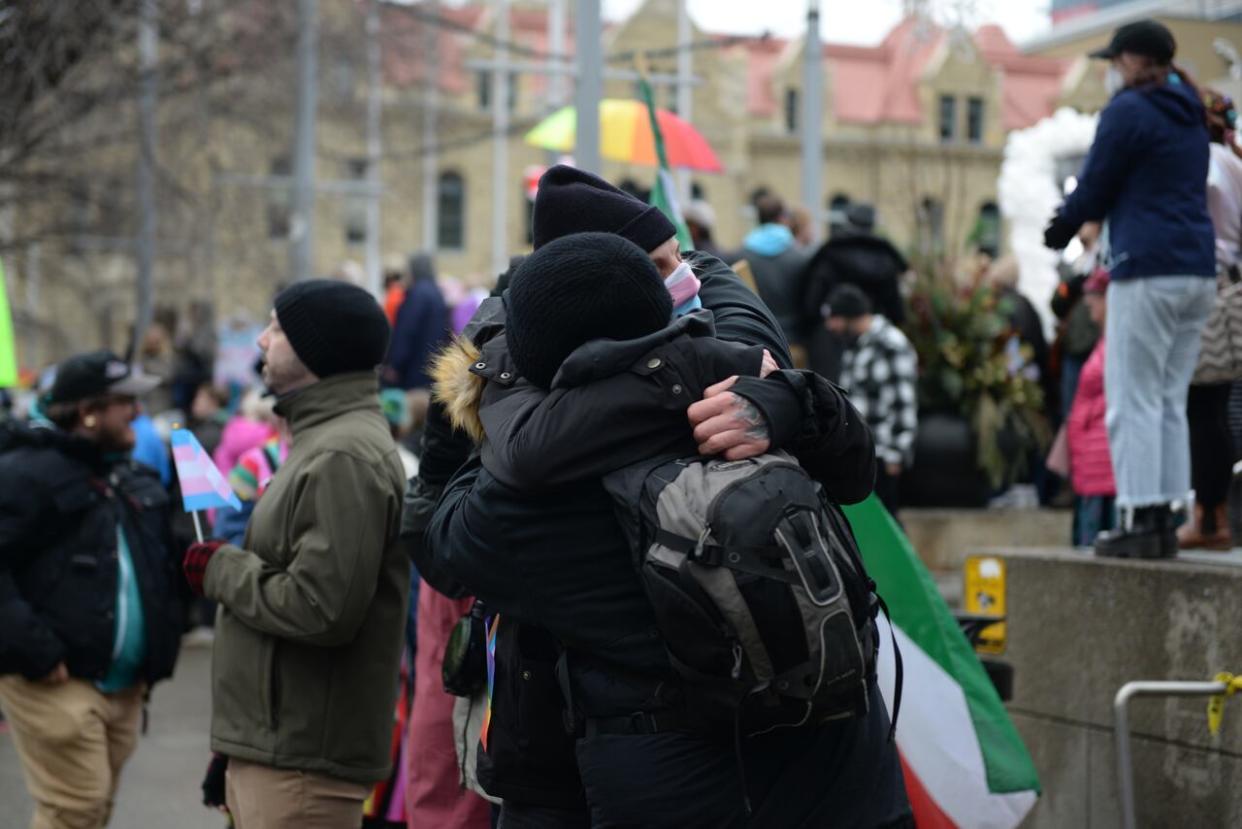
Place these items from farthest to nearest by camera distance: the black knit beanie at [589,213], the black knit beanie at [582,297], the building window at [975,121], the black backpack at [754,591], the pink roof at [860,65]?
1. the building window at [975,121]
2. the pink roof at [860,65]
3. the black knit beanie at [589,213]
4. the black knit beanie at [582,297]
5. the black backpack at [754,591]

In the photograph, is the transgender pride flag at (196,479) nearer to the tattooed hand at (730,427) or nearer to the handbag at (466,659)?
the handbag at (466,659)

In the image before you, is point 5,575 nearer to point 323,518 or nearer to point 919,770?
point 323,518

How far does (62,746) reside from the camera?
6.21 m

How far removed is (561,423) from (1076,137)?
538 inches

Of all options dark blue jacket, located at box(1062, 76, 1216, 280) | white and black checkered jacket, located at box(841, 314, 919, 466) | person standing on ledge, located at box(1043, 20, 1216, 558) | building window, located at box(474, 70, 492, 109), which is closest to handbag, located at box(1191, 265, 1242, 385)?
person standing on ledge, located at box(1043, 20, 1216, 558)

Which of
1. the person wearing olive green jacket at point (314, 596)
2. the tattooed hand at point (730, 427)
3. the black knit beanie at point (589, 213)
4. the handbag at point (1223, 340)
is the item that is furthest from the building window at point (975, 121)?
the tattooed hand at point (730, 427)

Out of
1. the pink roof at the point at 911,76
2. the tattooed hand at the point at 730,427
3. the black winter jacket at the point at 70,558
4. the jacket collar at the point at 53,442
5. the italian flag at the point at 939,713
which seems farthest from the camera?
the pink roof at the point at 911,76

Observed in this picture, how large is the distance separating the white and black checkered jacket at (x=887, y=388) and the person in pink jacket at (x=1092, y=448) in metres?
0.87

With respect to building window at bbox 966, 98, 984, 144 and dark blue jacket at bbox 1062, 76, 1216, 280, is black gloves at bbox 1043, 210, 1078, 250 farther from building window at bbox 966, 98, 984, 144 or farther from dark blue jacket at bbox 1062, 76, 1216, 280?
building window at bbox 966, 98, 984, 144

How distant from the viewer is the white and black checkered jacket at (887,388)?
9.85 m

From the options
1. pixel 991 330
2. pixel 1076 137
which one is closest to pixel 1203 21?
pixel 991 330

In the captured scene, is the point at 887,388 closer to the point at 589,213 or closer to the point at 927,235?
the point at 927,235

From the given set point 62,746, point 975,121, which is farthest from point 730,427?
point 975,121

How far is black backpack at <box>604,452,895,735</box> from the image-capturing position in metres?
3.28
